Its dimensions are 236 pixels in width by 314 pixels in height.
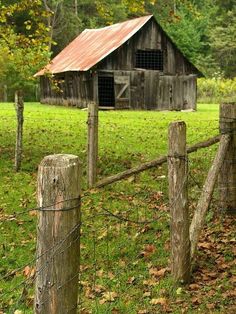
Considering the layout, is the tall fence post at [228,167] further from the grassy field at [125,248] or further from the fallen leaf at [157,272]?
the fallen leaf at [157,272]

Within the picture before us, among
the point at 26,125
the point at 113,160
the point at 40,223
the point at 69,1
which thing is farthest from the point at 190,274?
the point at 69,1

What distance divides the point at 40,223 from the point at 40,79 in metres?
40.8

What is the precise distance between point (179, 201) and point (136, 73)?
27.5 metres

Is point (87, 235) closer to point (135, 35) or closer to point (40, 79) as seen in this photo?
point (135, 35)

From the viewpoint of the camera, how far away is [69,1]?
60.3 metres

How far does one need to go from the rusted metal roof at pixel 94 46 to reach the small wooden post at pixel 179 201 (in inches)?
997

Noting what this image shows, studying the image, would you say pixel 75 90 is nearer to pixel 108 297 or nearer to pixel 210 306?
pixel 108 297

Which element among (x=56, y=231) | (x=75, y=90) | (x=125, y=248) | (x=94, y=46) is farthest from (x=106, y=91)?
(x=56, y=231)

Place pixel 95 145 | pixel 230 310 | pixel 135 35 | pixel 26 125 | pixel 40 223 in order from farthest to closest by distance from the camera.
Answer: pixel 135 35, pixel 26 125, pixel 95 145, pixel 230 310, pixel 40 223

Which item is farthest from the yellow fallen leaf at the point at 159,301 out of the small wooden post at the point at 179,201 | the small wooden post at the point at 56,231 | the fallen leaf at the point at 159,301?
the small wooden post at the point at 56,231

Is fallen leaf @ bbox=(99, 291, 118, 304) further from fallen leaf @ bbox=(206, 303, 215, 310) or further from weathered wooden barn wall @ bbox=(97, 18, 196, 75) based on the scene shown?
weathered wooden barn wall @ bbox=(97, 18, 196, 75)

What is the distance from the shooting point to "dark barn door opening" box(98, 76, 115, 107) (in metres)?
32.9

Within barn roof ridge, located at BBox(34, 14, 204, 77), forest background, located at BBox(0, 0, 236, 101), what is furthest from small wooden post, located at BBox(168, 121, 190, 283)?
forest background, located at BBox(0, 0, 236, 101)

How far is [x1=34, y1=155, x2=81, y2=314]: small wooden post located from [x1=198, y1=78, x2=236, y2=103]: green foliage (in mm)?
41377
